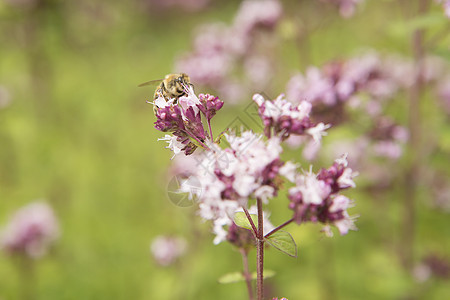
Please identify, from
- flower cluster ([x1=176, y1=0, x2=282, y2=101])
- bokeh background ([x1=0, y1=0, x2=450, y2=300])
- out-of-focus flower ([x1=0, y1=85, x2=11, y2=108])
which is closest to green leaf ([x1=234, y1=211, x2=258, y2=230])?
bokeh background ([x1=0, y1=0, x2=450, y2=300])

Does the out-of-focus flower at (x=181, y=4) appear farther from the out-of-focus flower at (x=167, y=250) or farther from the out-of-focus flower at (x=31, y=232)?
the out-of-focus flower at (x=167, y=250)

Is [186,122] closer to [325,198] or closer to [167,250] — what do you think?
[325,198]

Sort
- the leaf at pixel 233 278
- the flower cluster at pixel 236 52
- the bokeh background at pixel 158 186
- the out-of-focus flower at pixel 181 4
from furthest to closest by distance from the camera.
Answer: the out-of-focus flower at pixel 181 4
the flower cluster at pixel 236 52
the bokeh background at pixel 158 186
the leaf at pixel 233 278

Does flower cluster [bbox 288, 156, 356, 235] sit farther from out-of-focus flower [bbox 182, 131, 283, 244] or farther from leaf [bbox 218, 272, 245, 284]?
leaf [bbox 218, 272, 245, 284]

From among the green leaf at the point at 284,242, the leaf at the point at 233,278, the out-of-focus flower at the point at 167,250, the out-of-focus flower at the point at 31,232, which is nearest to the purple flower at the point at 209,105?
the green leaf at the point at 284,242

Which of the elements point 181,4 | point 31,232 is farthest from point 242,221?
point 181,4

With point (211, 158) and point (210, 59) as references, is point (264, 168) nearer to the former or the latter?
point (211, 158)
